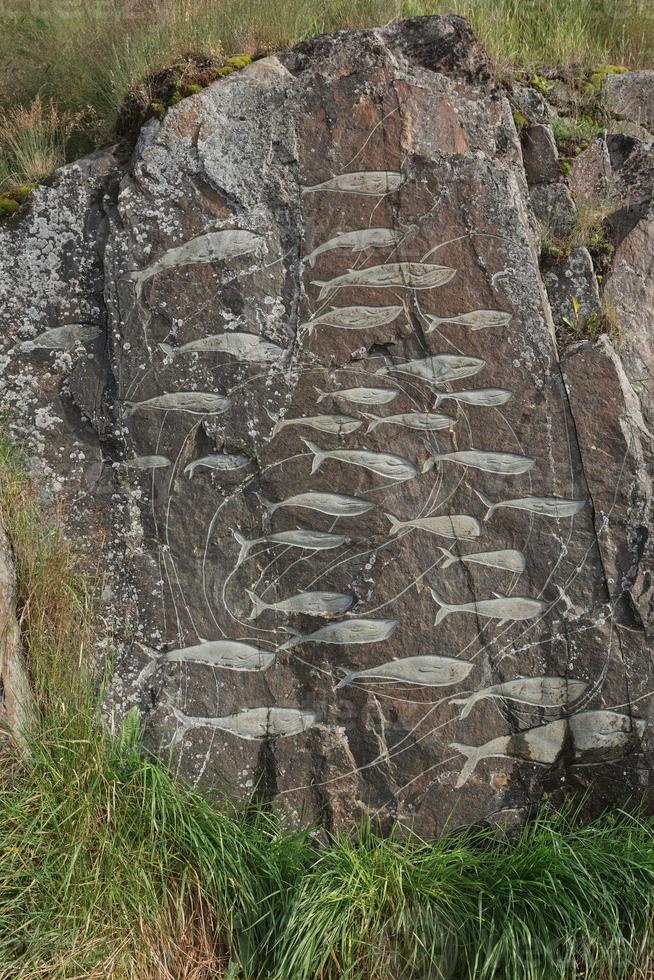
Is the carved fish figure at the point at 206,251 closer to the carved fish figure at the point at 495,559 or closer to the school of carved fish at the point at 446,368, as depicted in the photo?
the school of carved fish at the point at 446,368

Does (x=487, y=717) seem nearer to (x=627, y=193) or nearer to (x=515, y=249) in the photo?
(x=515, y=249)

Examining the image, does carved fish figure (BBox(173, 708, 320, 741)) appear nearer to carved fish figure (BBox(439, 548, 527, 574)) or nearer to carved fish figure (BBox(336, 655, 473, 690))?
carved fish figure (BBox(336, 655, 473, 690))

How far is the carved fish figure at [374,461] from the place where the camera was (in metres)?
4.14

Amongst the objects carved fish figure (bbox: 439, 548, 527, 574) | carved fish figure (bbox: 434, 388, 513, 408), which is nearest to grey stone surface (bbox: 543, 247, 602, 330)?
carved fish figure (bbox: 434, 388, 513, 408)

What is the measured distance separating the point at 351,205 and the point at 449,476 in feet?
4.72

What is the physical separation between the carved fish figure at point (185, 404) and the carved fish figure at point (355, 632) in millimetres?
1169

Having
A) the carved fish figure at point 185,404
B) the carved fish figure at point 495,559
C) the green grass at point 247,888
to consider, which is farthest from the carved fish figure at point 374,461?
the green grass at point 247,888

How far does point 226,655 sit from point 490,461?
155 cm

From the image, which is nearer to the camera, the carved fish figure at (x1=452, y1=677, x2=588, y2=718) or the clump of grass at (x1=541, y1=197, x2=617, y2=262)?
the carved fish figure at (x1=452, y1=677, x2=588, y2=718)

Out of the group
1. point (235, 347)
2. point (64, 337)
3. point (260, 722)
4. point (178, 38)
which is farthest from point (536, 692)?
point (178, 38)

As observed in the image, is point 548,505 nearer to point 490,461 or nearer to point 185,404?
point 490,461

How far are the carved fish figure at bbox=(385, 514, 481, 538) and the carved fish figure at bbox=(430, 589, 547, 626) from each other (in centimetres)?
29

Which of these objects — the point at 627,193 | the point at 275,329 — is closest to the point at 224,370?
the point at 275,329

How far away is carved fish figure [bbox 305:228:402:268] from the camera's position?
4.27 meters
